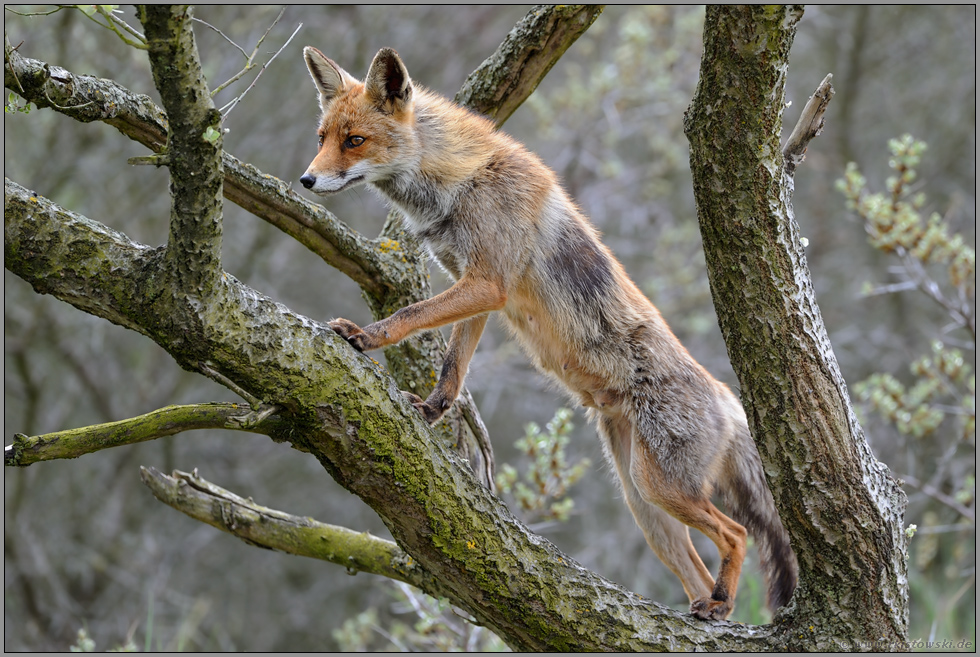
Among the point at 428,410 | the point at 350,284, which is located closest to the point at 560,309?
the point at 428,410

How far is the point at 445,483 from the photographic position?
372cm

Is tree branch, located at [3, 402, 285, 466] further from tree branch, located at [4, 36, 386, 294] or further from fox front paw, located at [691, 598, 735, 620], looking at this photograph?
fox front paw, located at [691, 598, 735, 620]

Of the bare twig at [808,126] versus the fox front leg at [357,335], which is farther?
the fox front leg at [357,335]

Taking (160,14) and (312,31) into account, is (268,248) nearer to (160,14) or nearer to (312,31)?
(312,31)

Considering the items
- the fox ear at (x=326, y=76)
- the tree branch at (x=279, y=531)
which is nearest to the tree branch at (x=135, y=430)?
the tree branch at (x=279, y=531)

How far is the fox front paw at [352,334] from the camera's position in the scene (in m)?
3.87

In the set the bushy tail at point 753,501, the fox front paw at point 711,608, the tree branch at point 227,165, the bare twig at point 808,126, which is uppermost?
Result: the bare twig at point 808,126

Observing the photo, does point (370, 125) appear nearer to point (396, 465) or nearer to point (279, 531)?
point (396, 465)

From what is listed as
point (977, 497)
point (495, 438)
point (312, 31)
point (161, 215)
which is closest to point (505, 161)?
point (977, 497)

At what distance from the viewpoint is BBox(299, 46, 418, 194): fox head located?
4.71 m

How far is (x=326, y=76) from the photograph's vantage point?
5.11 metres

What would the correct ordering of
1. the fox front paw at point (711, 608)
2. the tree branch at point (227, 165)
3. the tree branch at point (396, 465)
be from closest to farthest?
the tree branch at point (396, 465)
the tree branch at point (227, 165)
the fox front paw at point (711, 608)

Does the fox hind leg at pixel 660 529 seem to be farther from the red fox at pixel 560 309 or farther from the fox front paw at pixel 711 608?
the fox front paw at pixel 711 608

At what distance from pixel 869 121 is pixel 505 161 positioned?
11.8 metres
